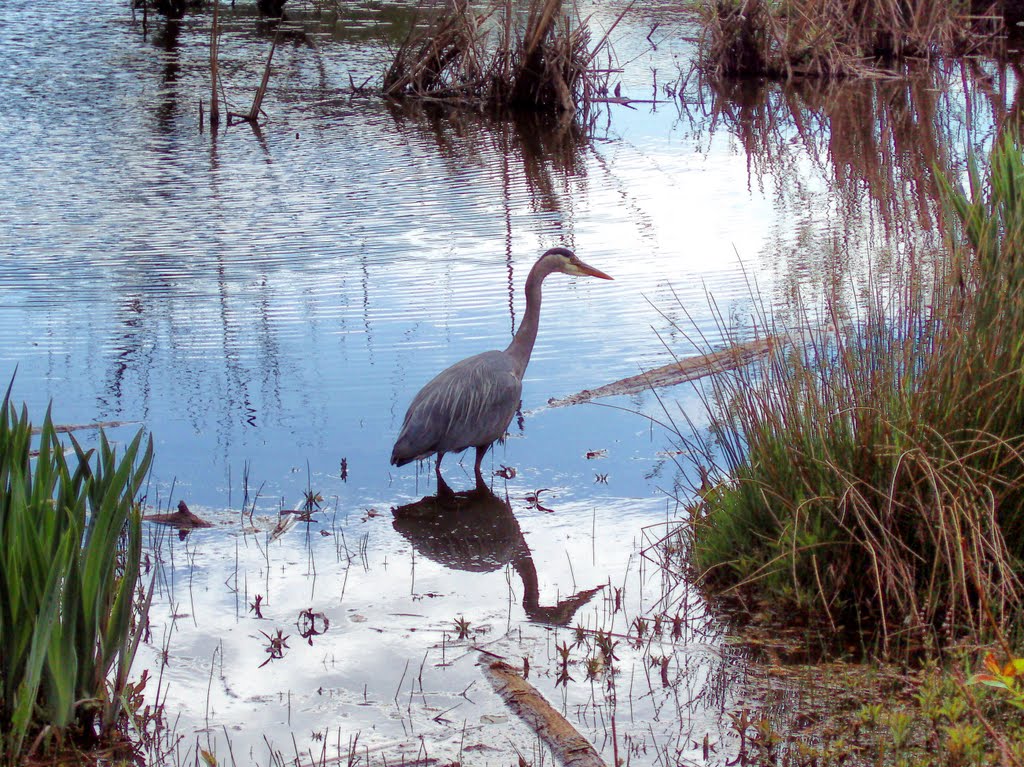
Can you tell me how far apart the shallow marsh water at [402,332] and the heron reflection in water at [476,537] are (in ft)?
0.07

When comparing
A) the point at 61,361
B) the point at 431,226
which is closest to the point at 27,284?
the point at 61,361

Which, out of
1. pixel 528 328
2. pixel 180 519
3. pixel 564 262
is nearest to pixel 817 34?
pixel 564 262

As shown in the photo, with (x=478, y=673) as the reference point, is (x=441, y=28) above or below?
above

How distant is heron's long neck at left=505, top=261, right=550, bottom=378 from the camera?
6.14 meters

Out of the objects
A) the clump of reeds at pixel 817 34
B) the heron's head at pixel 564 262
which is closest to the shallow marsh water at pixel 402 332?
the heron's head at pixel 564 262

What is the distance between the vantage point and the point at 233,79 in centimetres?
1669

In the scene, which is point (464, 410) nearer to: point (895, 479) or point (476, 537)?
point (476, 537)

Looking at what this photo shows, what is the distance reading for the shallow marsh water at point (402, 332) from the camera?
3.74m

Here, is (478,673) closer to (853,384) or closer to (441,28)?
(853,384)

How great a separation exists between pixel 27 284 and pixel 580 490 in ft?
15.1

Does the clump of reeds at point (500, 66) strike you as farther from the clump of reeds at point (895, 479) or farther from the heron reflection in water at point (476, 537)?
the clump of reeds at point (895, 479)

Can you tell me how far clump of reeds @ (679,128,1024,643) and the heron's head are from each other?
249 cm

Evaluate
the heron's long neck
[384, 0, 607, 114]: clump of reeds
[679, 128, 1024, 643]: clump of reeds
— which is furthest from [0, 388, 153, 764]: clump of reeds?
[384, 0, 607, 114]: clump of reeds

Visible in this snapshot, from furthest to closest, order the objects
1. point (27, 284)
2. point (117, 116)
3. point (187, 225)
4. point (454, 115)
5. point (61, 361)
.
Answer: point (454, 115), point (117, 116), point (187, 225), point (27, 284), point (61, 361)
